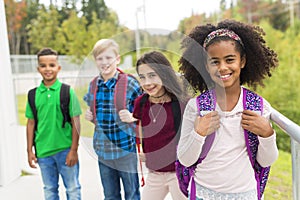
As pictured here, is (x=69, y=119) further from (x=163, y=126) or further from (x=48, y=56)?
(x=163, y=126)

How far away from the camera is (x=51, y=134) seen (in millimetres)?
2033

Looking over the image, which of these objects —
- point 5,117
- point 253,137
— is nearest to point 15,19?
point 5,117

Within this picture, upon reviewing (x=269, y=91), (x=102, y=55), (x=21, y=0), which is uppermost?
(x=21, y=0)

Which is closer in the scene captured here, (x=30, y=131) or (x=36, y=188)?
(x=30, y=131)

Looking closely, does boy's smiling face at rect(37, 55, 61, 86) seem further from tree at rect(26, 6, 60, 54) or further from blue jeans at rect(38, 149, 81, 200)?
tree at rect(26, 6, 60, 54)

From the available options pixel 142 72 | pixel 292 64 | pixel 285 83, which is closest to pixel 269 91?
pixel 285 83

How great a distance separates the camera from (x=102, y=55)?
1474 millimetres

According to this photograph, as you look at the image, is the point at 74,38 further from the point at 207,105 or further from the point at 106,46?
the point at 207,105

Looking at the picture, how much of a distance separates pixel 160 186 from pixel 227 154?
46 centimetres

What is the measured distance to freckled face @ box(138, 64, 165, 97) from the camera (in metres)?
1.33

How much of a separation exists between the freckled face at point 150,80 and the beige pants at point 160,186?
358mm

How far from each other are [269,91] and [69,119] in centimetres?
546

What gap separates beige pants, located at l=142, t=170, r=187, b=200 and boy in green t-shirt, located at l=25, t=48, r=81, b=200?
579 mm

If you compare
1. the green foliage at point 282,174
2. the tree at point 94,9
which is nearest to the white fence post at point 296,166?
the green foliage at point 282,174
